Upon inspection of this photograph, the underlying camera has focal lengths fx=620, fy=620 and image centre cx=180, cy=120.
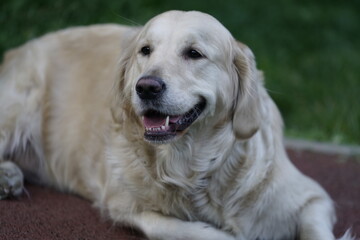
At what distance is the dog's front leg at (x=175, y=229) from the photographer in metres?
3.31

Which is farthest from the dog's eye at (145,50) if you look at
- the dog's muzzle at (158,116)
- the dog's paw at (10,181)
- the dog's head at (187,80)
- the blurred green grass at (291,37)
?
the blurred green grass at (291,37)

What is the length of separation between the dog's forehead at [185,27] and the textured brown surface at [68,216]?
116 centimetres

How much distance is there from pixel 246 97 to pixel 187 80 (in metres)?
0.41

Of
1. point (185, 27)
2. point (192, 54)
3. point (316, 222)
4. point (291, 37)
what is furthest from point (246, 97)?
point (291, 37)


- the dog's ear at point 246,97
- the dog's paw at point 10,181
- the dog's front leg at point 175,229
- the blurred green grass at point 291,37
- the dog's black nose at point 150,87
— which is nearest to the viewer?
the dog's black nose at point 150,87

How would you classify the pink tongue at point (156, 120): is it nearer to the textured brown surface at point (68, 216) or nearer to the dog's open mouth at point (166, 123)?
the dog's open mouth at point (166, 123)

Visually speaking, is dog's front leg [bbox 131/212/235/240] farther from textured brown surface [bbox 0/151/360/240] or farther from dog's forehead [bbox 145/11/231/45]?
dog's forehead [bbox 145/11/231/45]

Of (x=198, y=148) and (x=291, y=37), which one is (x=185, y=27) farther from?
(x=291, y=37)

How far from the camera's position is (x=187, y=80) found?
325cm

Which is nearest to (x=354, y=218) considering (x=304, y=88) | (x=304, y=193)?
(x=304, y=193)

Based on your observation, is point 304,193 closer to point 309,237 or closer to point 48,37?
point 309,237

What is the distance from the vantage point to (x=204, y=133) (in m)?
3.48

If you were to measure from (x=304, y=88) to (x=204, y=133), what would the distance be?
4.91 meters

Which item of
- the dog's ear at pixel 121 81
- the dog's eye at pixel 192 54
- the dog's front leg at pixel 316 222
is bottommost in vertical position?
the dog's front leg at pixel 316 222
